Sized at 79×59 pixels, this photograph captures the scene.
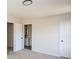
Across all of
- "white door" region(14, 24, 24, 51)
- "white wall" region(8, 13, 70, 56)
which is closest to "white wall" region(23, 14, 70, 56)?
"white wall" region(8, 13, 70, 56)

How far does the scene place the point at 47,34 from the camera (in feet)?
15.9

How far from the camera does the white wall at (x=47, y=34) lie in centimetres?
450

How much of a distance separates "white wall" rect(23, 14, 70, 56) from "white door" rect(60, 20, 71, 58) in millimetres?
180

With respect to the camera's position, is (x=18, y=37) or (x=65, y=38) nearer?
(x=65, y=38)

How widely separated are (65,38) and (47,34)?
109 centimetres

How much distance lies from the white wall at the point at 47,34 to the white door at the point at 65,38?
0.18m

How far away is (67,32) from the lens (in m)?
4.18

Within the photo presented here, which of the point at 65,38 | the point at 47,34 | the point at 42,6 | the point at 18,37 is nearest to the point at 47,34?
the point at 47,34

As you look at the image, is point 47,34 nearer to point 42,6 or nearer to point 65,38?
point 65,38

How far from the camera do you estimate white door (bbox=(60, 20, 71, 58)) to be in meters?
4.17

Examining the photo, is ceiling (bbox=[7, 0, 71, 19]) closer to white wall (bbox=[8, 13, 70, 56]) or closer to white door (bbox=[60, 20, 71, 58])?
white door (bbox=[60, 20, 71, 58])
